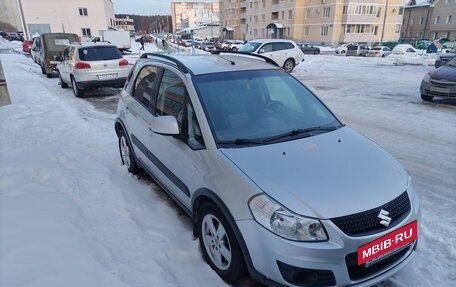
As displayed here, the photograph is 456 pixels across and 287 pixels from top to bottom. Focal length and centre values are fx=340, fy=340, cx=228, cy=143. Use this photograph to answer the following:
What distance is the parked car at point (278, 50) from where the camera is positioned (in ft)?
61.1

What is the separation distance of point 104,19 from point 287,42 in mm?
48628

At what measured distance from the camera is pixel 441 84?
9445 mm

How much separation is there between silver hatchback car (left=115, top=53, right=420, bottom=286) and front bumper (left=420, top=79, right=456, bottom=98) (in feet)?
24.9

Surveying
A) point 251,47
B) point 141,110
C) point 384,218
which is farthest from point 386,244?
point 251,47

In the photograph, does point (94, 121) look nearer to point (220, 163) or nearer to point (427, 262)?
point (220, 163)

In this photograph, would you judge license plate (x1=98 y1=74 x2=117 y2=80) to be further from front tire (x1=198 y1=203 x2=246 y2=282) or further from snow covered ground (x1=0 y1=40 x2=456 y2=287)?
front tire (x1=198 y1=203 x2=246 y2=282)

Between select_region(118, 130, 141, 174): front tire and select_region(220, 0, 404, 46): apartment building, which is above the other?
select_region(220, 0, 404, 46): apartment building

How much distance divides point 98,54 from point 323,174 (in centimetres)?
1078

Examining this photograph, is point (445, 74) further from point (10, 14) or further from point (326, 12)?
point (10, 14)

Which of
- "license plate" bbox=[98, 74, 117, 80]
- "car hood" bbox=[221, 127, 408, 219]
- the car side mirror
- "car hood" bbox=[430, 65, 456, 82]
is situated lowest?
"license plate" bbox=[98, 74, 117, 80]

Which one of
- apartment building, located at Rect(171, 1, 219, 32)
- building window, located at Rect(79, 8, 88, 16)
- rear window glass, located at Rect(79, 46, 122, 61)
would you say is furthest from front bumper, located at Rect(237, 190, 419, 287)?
apartment building, located at Rect(171, 1, 219, 32)

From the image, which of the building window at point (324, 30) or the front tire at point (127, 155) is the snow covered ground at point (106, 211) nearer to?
the front tire at point (127, 155)

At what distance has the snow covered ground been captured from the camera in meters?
2.79

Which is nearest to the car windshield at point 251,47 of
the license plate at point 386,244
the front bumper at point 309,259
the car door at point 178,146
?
the car door at point 178,146
